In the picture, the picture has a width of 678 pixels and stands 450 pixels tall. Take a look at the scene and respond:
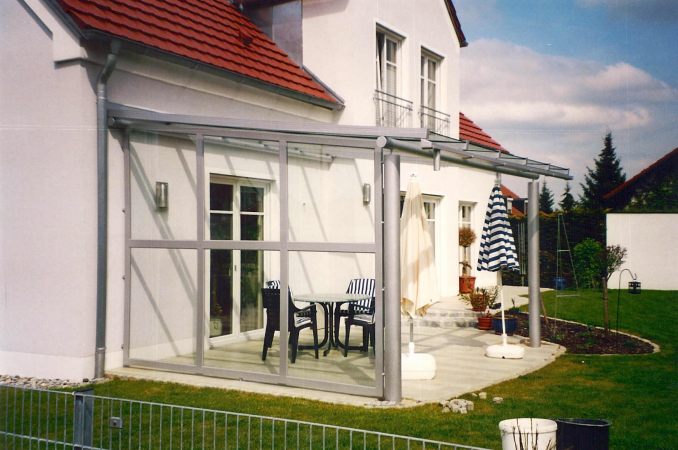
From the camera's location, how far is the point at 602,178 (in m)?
37.0

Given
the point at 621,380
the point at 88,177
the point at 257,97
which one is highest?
the point at 257,97

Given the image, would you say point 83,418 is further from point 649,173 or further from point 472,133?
point 649,173

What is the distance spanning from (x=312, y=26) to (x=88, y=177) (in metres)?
6.47

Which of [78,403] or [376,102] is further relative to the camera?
[376,102]

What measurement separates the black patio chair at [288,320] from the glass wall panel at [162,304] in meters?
0.99

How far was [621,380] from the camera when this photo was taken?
25.8 feet

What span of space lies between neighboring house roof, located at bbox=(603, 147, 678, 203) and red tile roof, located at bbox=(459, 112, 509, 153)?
5.30m

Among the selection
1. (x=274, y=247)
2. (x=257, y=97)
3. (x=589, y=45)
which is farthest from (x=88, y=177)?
(x=589, y=45)

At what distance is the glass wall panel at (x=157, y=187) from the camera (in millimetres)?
8484

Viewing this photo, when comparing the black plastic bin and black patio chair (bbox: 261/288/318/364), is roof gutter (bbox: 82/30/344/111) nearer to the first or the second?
black patio chair (bbox: 261/288/318/364)

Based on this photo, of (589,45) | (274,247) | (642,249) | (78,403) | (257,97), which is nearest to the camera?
(78,403)

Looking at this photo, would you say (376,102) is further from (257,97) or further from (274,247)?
(274,247)

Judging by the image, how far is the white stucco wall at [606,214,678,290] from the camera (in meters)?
19.5

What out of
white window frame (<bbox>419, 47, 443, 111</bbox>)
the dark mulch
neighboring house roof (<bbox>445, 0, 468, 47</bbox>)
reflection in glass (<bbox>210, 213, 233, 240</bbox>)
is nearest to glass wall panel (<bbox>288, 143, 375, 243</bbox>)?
reflection in glass (<bbox>210, 213, 233, 240</bbox>)
